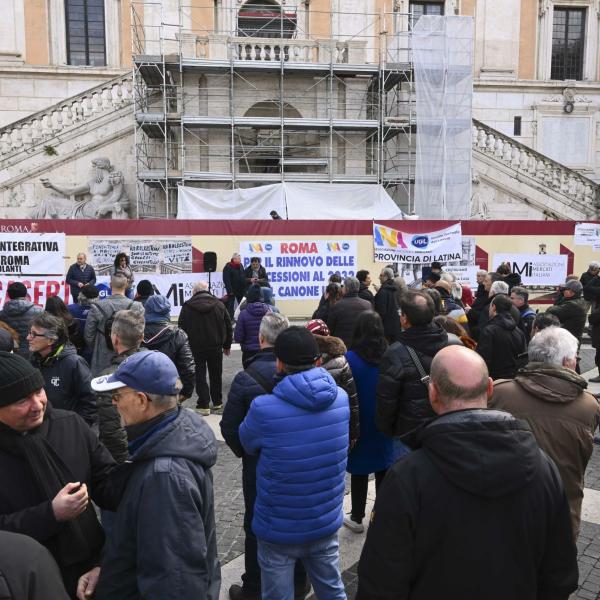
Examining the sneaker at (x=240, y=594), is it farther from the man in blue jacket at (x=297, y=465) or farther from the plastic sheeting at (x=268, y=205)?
the plastic sheeting at (x=268, y=205)

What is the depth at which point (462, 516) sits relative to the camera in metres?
2.00

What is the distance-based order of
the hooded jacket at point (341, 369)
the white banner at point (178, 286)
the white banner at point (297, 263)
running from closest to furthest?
1. the hooded jacket at point (341, 369)
2. the white banner at point (178, 286)
3. the white banner at point (297, 263)

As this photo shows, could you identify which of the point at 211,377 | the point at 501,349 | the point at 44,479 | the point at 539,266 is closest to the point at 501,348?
the point at 501,349

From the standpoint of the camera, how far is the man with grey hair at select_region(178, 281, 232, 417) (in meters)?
7.38

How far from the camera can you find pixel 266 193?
57.4 ft

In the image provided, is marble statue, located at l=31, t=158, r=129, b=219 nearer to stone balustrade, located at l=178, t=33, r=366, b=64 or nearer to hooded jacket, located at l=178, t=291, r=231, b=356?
stone balustrade, located at l=178, t=33, r=366, b=64

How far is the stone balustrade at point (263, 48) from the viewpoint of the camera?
61.9 ft

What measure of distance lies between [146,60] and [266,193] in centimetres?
528

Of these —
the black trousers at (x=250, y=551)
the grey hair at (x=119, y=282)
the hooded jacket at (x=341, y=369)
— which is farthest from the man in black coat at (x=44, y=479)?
the grey hair at (x=119, y=282)

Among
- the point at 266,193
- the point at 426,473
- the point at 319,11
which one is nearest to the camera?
the point at 426,473

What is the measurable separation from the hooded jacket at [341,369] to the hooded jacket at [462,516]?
205 centimetres

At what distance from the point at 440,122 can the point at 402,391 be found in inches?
655

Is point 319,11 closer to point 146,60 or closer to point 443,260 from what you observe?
point 146,60

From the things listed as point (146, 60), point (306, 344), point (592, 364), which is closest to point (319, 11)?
point (146, 60)
